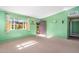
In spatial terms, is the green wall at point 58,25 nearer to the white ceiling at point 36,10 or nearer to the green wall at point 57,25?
the green wall at point 57,25

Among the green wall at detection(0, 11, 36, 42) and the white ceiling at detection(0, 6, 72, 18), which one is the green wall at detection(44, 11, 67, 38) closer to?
the white ceiling at detection(0, 6, 72, 18)

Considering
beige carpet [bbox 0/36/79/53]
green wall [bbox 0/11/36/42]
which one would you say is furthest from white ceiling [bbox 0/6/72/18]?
beige carpet [bbox 0/36/79/53]

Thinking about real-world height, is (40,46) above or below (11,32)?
below

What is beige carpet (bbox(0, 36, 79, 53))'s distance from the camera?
106 inches

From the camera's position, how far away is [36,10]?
2.81 metres

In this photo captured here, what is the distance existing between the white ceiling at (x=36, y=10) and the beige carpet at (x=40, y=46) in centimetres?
69

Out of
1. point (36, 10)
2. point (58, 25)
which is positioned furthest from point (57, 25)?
point (36, 10)

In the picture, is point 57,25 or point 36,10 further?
point 57,25

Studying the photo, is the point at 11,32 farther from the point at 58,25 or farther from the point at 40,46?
the point at 58,25

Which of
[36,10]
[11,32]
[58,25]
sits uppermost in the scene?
[36,10]

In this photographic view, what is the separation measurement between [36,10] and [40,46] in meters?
1.01

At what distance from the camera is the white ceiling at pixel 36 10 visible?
2.68 m
